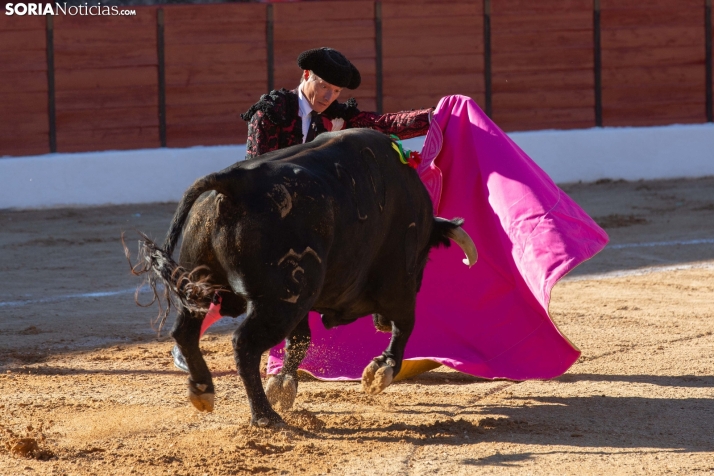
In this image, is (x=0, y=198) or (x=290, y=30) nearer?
(x=0, y=198)

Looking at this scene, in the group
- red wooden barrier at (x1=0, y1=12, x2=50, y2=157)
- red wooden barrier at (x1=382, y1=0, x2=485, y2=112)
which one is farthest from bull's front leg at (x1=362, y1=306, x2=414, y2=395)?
Answer: red wooden barrier at (x1=382, y1=0, x2=485, y2=112)

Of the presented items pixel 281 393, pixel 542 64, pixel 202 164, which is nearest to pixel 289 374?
pixel 281 393

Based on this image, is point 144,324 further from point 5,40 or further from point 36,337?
point 5,40

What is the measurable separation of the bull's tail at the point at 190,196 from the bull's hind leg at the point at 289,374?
589 mm

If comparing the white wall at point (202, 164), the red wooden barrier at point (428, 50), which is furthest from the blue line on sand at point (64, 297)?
the red wooden barrier at point (428, 50)

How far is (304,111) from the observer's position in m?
3.26

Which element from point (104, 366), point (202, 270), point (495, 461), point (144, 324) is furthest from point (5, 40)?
point (495, 461)

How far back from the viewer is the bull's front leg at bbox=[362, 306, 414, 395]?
122 inches

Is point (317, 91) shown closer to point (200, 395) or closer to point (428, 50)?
point (200, 395)

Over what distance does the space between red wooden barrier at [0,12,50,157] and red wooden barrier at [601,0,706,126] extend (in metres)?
4.58

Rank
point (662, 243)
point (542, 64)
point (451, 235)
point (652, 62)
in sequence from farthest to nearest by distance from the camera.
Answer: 1. point (652, 62)
2. point (542, 64)
3. point (662, 243)
4. point (451, 235)

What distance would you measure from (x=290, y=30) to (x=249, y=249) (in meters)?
5.88

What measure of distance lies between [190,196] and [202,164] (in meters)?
5.46

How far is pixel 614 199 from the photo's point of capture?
7812mm
